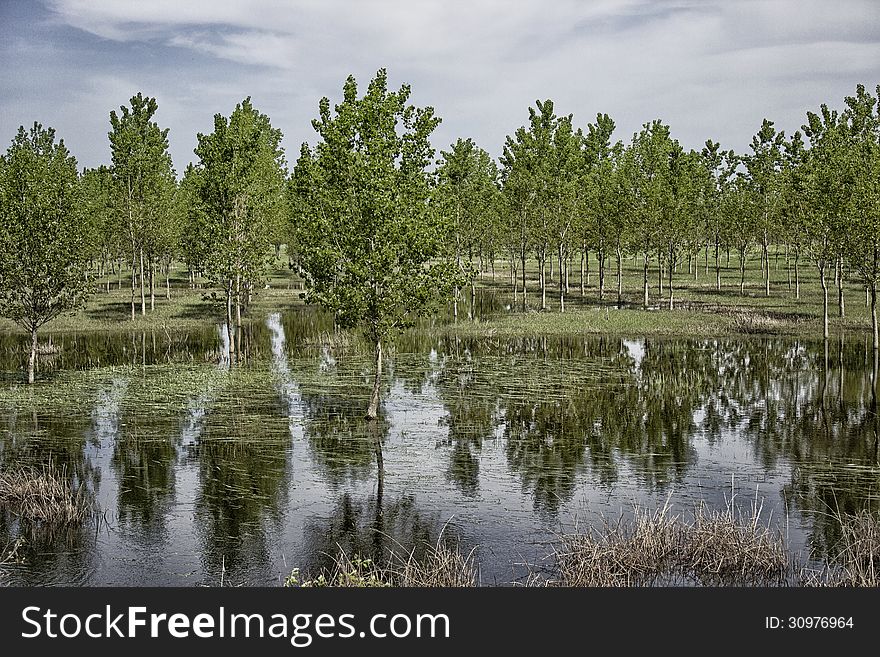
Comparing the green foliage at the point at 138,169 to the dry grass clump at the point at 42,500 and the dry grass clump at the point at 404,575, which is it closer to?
the dry grass clump at the point at 42,500

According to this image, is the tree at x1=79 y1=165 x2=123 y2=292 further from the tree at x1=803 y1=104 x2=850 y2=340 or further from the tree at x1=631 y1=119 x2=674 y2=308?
the tree at x1=803 y1=104 x2=850 y2=340

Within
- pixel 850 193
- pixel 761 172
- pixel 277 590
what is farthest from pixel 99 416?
pixel 761 172

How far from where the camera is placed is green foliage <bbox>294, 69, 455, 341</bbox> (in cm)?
3253

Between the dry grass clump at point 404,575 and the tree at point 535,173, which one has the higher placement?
the tree at point 535,173

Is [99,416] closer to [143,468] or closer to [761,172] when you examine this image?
[143,468]

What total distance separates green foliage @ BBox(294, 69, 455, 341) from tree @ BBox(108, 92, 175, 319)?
39.4m

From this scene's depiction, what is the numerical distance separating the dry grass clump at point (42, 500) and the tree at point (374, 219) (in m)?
12.6

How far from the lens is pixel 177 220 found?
85.6 meters

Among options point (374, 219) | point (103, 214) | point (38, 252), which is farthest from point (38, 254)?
point (103, 214)

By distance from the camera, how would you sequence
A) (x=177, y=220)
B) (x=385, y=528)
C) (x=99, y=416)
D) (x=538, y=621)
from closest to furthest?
(x=538, y=621)
(x=385, y=528)
(x=99, y=416)
(x=177, y=220)

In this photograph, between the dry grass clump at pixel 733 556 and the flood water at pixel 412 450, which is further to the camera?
the flood water at pixel 412 450

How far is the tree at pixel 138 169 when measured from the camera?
68.9m

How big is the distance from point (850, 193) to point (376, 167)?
32.7m

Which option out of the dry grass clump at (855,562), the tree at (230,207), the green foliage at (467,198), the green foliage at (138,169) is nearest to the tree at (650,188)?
the green foliage at (467,198)
